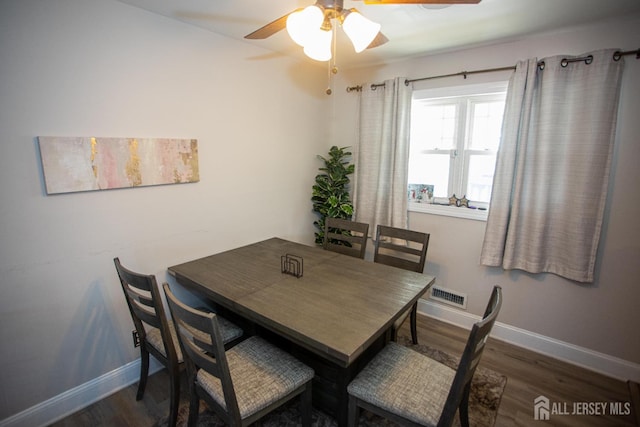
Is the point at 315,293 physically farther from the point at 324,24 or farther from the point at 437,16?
the point at 437,16

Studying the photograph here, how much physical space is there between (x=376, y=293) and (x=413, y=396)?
55 cm

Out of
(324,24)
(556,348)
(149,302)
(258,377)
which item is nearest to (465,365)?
(258,377)

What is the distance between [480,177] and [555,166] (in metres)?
0.57

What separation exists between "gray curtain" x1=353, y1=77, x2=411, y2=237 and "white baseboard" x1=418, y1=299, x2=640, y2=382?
3.26ft

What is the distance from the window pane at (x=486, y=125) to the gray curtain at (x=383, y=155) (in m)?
0.59

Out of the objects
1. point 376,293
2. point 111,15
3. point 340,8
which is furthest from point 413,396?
point 111,15

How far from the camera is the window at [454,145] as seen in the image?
261cm

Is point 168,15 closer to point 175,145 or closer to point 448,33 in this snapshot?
point 175,145

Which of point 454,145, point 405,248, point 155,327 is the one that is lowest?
point 155,327

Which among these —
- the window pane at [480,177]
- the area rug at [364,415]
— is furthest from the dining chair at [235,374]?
the window pane at [480,177]

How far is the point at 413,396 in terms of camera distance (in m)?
1.36

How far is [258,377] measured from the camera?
4.80 ft

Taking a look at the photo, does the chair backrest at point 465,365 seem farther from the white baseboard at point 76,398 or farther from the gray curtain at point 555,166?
the white baseboard at point 76,398

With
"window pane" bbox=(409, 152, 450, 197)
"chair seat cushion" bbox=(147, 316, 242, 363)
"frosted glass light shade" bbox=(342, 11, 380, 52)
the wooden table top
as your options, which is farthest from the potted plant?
"frosted glass light shade" bbox=(342, 11, 380, 52)
